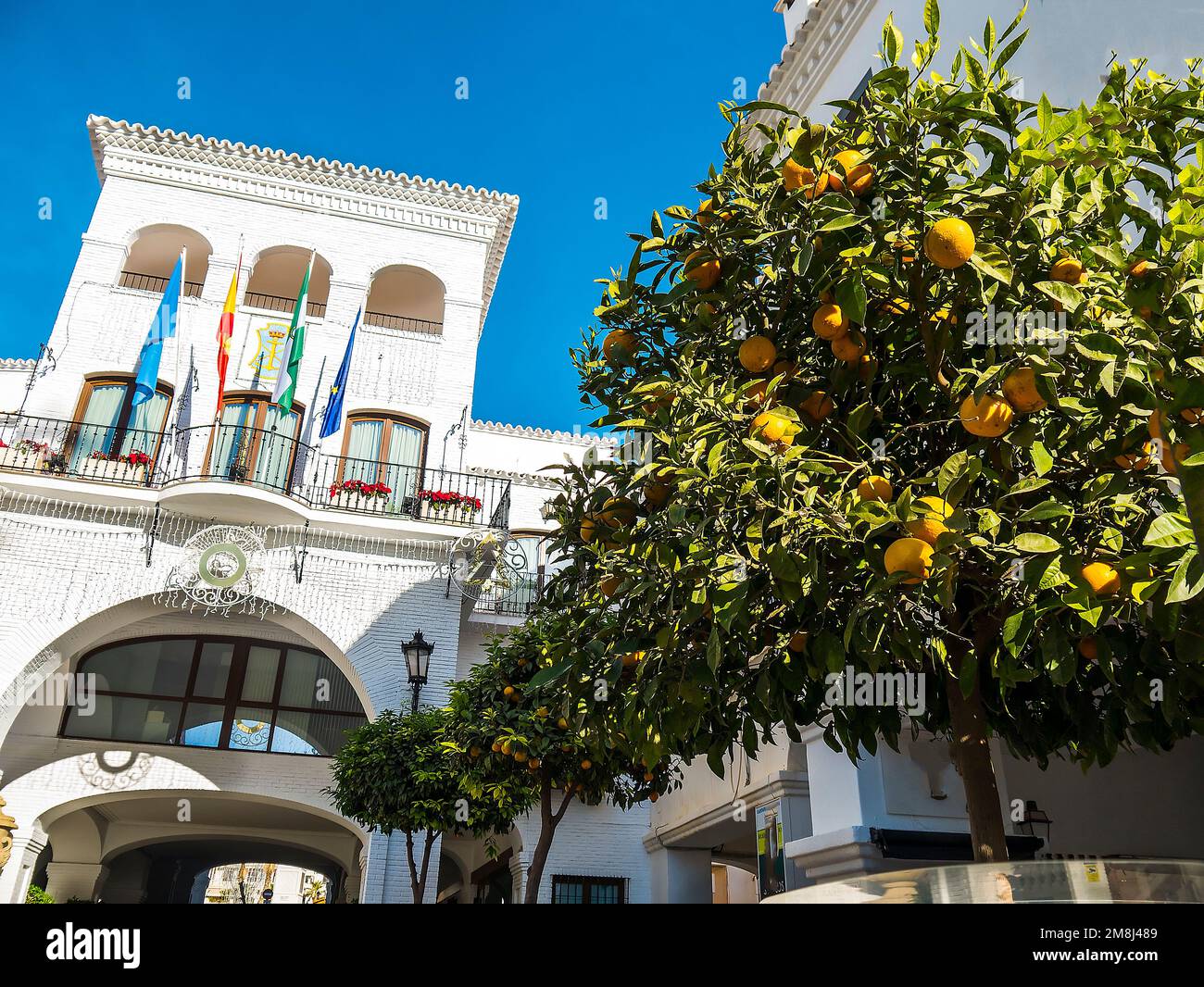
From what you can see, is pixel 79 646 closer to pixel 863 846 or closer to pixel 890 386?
pixel 863 846

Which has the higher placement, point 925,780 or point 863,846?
point 925,780

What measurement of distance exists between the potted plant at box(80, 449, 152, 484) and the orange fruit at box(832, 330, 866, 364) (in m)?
12.7

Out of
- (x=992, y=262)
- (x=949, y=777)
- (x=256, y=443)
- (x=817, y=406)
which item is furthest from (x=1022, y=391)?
(x=256, y=443)

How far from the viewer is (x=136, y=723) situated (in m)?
13.4

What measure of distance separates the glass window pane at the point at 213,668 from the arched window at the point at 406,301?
6903 millimetres

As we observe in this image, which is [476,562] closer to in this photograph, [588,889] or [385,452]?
[385,452]

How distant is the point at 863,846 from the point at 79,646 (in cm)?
1157

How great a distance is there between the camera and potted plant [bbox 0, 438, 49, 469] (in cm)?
1310

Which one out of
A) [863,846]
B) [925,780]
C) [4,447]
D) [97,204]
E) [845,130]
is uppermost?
[97,204]

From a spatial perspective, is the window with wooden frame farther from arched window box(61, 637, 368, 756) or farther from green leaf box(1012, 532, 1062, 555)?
green leaf box(1012, 532, 1062, 555)

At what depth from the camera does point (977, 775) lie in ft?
9.64

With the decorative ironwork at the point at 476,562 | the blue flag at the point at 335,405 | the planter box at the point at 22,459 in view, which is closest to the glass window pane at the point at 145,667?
the planter box at the point at 22,459
